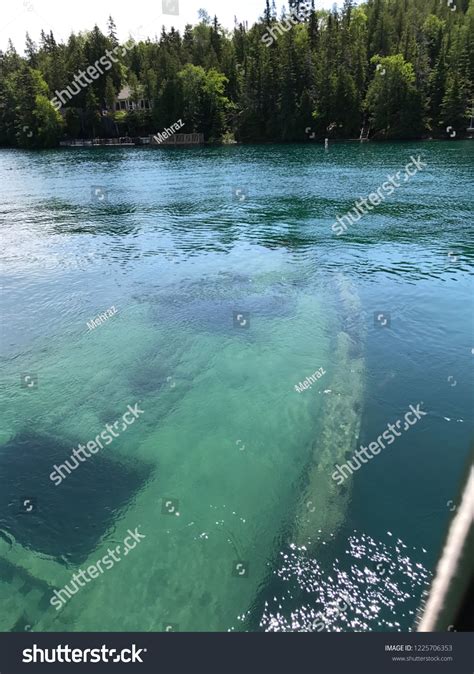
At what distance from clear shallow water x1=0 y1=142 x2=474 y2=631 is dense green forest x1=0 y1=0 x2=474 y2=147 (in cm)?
8053

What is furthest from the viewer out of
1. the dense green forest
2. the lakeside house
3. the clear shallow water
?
the lakeside house

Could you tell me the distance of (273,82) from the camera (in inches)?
4190

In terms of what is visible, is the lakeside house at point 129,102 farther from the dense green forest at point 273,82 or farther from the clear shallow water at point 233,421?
the clear shallow water at point 233,421

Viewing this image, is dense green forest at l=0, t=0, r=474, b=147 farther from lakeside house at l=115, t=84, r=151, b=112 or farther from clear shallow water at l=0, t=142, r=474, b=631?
clear shallow water at l=0, t=142, r=474, b=631

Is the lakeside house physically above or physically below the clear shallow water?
Answer: above

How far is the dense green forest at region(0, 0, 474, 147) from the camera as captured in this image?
95312mm

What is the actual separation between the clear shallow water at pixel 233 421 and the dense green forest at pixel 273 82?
80529mm

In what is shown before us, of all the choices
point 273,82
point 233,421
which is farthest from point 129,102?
point 233,421

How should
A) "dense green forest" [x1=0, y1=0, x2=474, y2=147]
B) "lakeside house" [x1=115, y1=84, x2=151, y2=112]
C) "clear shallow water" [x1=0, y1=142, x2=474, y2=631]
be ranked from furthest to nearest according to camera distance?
1. "lakeside house" [x1=115, y1=84, x2=151, y2=112]
2. "dense green forest" [x1=0, y1=0, x2=474, y2=147]
3. "clear shallow water" [x1=0, y1=142, x2=474, y2=631]

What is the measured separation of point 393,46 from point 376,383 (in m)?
118

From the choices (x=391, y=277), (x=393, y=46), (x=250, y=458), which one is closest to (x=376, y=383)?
(x=250, y=458)

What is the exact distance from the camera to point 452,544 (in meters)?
5.31

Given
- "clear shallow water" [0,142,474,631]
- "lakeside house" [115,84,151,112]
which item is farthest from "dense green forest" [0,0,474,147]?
"clear shallow water" [0,142,474,631]
